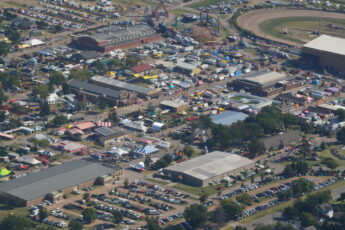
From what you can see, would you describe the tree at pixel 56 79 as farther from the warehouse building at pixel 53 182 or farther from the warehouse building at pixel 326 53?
the warehouse building at pixel 326 53

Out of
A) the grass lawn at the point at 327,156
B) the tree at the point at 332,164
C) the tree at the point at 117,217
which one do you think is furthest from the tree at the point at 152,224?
the grass lawn at the point at 327,156

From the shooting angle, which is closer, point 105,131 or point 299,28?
point 105,131

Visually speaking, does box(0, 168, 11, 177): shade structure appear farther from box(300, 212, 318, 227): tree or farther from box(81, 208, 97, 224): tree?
box(300, 212, 318, 227): tree

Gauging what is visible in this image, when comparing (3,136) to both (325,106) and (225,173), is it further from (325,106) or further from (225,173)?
(325,106)

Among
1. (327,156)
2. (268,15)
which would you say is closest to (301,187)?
(327,156)

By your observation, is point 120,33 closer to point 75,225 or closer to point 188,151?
point 188,151

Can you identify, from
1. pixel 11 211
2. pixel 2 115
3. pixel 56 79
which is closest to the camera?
pixel 11 211
